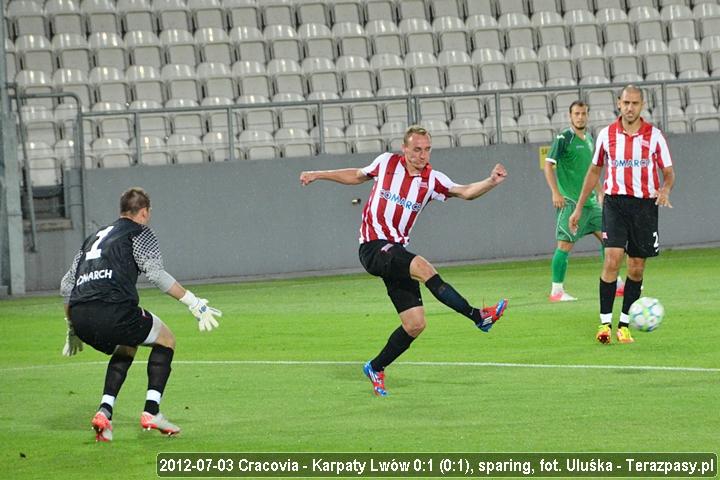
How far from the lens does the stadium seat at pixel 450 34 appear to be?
1046 inches

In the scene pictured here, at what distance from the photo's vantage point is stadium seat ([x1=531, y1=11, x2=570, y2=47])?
26.8 m

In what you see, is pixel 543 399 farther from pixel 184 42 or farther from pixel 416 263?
pixel 184 42

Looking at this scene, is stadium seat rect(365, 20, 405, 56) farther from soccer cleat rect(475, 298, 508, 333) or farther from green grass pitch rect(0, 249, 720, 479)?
soccer cleat rect(475, 298, 508, 333)

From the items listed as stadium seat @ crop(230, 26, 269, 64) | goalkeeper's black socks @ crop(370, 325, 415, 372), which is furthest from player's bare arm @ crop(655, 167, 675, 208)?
stadium seat @ crop(230, 26, 269, 64)

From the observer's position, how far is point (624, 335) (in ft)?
41.5

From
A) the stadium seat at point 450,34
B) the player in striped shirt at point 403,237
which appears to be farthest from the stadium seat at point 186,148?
the player in striped shirt at point 403,237

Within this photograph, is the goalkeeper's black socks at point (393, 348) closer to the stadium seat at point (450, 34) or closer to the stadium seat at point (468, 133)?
the stadium seat at point (468, 133)

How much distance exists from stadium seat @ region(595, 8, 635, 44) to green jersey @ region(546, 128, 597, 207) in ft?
37.1

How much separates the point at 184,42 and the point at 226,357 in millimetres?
13450

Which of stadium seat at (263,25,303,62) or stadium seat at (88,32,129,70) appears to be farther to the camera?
stadium seat at (263,25,303,62)

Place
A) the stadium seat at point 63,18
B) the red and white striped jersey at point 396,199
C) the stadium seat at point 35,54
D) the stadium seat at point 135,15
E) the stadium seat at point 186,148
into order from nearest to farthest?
the red and white striped jersey at point 396,199 → the stadium seat at point 186,148 → the stadium seat at point 35,54 → the stadium seat at point 63,18 → the stadium seat at point 135,15

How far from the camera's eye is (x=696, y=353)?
1188 centimetres

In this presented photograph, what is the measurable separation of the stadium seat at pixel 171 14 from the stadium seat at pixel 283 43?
1549 millimetres

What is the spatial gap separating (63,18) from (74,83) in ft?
5.29
